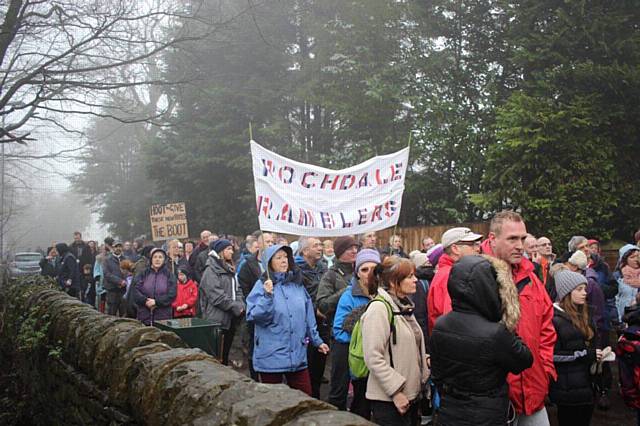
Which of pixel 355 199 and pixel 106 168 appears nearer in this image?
pixel 355 199

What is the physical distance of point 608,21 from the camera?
46.3 ft

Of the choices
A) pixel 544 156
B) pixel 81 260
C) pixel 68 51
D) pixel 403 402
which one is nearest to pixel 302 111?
pixel 81 260

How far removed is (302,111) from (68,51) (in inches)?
700

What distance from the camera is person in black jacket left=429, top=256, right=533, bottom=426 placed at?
3385 millimetres

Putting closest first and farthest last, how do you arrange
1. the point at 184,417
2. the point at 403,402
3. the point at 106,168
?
the point at 184,417 → the point at 403,402 → the point at 106,168

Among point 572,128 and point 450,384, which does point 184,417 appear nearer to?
point 450,384

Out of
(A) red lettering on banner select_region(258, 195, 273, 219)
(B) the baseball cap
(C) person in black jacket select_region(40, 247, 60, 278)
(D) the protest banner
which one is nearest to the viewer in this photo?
(B) the baseball cap

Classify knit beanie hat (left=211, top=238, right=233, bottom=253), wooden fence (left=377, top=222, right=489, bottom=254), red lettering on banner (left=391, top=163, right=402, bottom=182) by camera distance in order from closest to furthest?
red lettering on banner (left=391, top=163, right=402, bottom=182) < knit beanie hat (left=211, top=238, right=233, bottom=253) < wooden fence (left=377, top=222, right=489, bottom=254)

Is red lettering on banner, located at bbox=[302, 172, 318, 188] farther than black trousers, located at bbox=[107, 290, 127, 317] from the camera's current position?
No

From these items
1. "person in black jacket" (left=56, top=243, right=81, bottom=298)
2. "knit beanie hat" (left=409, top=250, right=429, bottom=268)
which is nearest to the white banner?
"knit beanie hat" (left=409, top=250, right=429, bottom=268)

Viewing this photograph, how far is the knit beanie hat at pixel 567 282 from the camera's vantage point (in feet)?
17.2

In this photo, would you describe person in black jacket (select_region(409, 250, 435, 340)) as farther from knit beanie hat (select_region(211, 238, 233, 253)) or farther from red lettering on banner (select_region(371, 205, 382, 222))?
knit beanie hat (select_region(211, 238, 233, 253))

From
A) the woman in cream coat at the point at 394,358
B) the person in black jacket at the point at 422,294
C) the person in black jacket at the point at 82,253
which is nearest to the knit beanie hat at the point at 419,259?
the person in black jacket at the point at 422,294

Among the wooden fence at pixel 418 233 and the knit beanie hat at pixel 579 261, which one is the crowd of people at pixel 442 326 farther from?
the wooden fence at pixel 418 233
